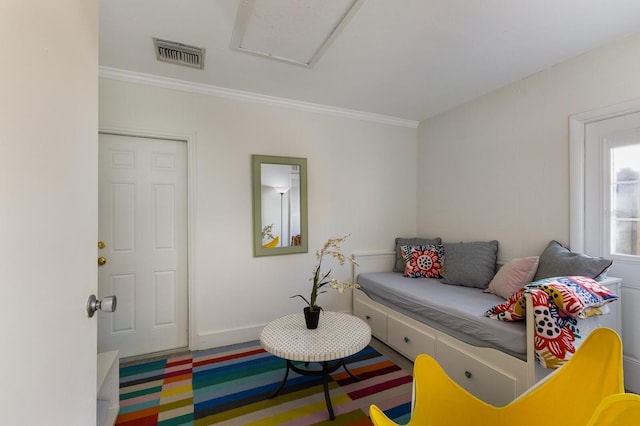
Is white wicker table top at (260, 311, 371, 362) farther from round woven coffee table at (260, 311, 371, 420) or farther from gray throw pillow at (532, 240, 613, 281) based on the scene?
gray throw pillow at (532, 240, 613, 281)

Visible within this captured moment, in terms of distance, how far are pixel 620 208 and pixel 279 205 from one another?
2.63 meters

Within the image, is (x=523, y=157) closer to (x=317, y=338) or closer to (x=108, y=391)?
(x=317, y=338)

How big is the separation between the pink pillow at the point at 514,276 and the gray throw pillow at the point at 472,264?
21 centimetres

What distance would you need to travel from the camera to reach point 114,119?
7.57ft

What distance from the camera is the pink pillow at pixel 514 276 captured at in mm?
2166

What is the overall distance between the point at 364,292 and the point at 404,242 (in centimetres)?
78

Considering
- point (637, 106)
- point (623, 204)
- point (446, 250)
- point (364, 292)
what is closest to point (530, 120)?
point (637, 106)

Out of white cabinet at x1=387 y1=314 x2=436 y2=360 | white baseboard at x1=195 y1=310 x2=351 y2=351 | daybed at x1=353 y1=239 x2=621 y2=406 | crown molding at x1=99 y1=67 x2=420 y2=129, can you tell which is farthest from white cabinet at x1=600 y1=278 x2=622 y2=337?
white baseboard at x1=195 y1=310 x2=351 y2=351

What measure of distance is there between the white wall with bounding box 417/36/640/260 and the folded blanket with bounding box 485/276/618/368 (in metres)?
0.83

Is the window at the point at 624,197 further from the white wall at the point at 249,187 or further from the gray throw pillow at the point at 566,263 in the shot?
the white wall at the point at 249,187

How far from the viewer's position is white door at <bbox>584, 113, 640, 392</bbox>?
1.90 metres

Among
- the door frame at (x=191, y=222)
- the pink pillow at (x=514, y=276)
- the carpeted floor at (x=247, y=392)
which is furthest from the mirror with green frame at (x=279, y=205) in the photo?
the pink pillow at (x=514, y=276)

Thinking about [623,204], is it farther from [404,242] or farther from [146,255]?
[146,255]

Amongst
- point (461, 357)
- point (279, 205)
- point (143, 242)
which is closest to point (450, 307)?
point (461, 357)
